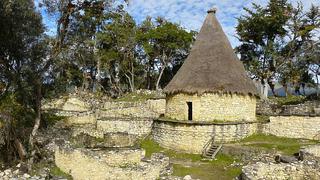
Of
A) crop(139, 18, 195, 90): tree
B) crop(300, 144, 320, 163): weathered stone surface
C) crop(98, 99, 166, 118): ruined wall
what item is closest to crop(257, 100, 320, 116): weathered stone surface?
crop(300, 144, 320, 163): weathered stone surface

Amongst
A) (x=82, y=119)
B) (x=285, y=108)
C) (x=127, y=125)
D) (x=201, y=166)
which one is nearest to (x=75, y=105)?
(x=82, y=119)

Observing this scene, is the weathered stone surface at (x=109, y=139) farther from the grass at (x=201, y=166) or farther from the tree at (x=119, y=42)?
the tree at (x=119, y=42)

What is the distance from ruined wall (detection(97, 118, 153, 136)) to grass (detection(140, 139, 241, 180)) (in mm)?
3399

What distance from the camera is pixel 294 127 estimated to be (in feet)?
75.6

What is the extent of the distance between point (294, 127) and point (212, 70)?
555 centimetres

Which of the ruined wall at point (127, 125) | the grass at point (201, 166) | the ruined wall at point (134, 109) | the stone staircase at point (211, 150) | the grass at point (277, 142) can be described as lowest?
the grass at point (201, 166)

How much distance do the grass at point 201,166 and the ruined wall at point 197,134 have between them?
586 mm

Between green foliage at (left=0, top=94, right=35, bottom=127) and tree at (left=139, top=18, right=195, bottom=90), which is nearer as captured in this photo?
green foliage at (left=0, top=94, right=35, bottom=127)

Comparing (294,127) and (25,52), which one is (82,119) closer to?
(25,52)

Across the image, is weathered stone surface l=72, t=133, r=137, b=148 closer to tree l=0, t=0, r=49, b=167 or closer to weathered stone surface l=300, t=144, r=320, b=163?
tree l=0, t=0, r=49, b=167

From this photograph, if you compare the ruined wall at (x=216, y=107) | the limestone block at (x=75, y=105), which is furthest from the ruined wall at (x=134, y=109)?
the ruined wall at (x=216, y=107)

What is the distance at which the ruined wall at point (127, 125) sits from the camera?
2617cm

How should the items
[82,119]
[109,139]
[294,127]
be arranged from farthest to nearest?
[82,119], [109,139], [294,127]

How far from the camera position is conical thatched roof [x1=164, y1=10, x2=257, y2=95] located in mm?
22953
